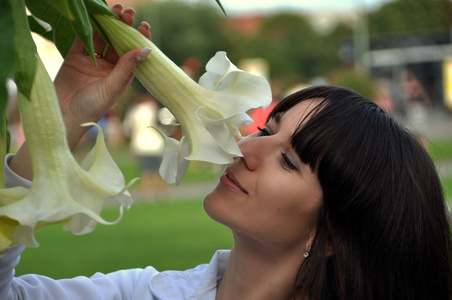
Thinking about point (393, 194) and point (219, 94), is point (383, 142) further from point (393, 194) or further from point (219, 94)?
point (219, 94)

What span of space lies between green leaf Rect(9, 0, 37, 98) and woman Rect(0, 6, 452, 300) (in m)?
0.70

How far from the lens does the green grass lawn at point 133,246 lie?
18.9 feet

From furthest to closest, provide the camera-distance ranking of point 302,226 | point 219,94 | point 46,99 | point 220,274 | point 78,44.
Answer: point 220,274, point 302,226, point 78,44, point 219,94, point 46,99

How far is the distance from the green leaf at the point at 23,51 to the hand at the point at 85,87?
0.36m

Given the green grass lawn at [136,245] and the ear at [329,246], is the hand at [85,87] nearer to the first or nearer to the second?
the ear at [329,246]

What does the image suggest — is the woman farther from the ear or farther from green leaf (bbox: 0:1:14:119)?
green leaf (bbox: 0:1:14:119)

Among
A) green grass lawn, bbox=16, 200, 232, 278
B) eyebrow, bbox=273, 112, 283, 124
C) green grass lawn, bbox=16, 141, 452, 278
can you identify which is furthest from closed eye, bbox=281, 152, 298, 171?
green grass lawn, bbox=16, 200, 232, 278

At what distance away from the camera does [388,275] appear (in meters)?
1.72

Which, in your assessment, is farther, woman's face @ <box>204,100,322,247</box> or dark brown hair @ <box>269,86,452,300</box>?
dark brown hair @ <box>269,86,452,300</box>

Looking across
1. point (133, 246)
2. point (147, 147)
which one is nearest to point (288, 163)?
point (133, 246)

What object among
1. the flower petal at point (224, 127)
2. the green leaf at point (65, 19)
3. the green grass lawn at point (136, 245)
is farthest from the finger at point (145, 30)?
the green grass lawn at point (136, 245)

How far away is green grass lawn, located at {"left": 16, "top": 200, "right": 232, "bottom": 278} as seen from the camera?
575 centimetres

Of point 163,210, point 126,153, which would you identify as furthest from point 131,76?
point 126,153

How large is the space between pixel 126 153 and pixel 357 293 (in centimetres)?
1943
